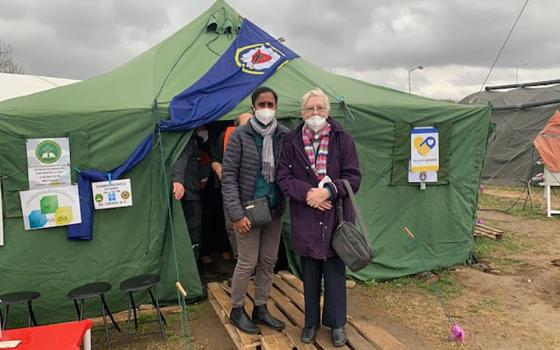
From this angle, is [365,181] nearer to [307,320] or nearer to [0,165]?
[307,320]

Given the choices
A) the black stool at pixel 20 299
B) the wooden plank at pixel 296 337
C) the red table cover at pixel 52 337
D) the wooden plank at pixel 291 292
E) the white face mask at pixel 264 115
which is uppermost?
the white face mask at pixel 264 115

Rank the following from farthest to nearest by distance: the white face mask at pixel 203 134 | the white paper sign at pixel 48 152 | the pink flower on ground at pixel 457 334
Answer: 1. the white face mask at pixel 203 134
2. the white paper sign at pixel 48 152
3. the pink flower on ground at pixel 457 334

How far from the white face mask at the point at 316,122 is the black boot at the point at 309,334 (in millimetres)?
1435

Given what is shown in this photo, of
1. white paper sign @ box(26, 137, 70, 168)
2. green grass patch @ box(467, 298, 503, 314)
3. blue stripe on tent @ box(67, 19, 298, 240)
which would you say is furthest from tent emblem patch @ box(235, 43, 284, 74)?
green grass patch @ box(467, 298, 503, 314)

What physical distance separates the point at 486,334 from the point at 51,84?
48.1 feet

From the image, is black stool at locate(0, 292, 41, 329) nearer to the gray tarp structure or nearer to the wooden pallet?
the wooden pallet

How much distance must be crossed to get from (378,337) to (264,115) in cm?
184

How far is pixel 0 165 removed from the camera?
3.80 m

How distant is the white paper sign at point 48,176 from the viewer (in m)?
3.87

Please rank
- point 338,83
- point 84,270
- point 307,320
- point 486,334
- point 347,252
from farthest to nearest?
point 338,83
point 84,270
point 486,334
point 307,320
point 347,252

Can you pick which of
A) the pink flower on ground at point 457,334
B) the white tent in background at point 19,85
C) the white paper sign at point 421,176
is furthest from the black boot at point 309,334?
the white tent in background at point 19,85

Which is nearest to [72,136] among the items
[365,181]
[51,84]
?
[365,181]

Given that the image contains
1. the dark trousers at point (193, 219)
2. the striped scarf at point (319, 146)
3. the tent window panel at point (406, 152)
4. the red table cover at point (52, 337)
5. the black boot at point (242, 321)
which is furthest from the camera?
the tent window panel at point (406, 152)

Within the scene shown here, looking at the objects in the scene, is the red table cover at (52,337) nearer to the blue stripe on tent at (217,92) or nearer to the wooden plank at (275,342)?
the wooden plank at (275,342)
